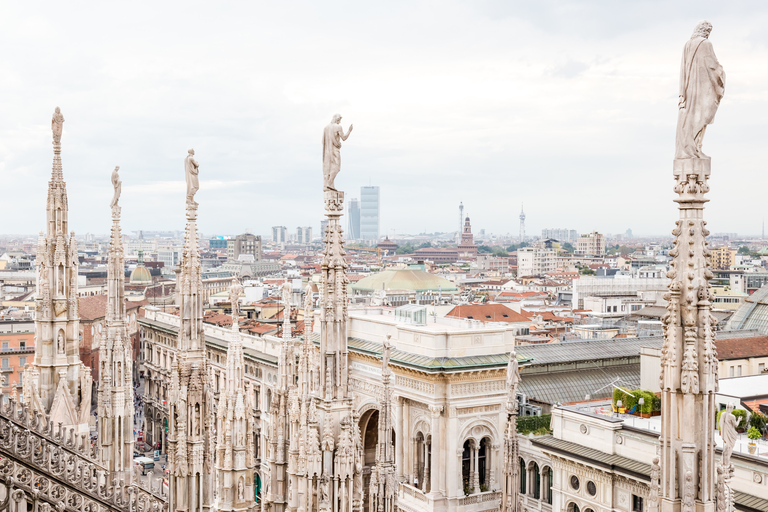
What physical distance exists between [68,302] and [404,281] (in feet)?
233

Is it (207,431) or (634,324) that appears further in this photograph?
(634,324)

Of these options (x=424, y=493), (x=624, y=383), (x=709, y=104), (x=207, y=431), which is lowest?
(x=424, y=493)

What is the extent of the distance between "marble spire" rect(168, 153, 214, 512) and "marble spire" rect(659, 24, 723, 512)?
6720 mm

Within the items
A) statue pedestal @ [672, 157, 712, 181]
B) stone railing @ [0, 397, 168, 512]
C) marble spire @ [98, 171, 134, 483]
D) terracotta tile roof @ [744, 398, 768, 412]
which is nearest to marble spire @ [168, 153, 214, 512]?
stone railing @ [0, 397, 168, 512]

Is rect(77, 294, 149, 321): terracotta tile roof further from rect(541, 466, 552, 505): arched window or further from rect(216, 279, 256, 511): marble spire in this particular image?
rect(216, 279, 256, 511): marble spire

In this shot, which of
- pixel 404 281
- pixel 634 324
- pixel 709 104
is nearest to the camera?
pixel 709 104

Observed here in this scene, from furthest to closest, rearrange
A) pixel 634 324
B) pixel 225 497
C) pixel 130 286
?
pixel 130 286
pixel 634 324
pixel 225 497

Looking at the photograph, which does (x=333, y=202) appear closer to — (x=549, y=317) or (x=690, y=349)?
(x=690, y=349)

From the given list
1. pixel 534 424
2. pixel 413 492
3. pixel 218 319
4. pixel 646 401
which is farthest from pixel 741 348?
pixel 218 319

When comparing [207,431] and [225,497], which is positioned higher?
[207,431]

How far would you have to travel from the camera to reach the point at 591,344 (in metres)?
40.0

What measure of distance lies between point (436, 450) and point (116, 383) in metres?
15.7

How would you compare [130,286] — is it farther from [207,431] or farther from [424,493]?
[207,431]

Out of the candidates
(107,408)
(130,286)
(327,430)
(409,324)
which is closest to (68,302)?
(107,408)
